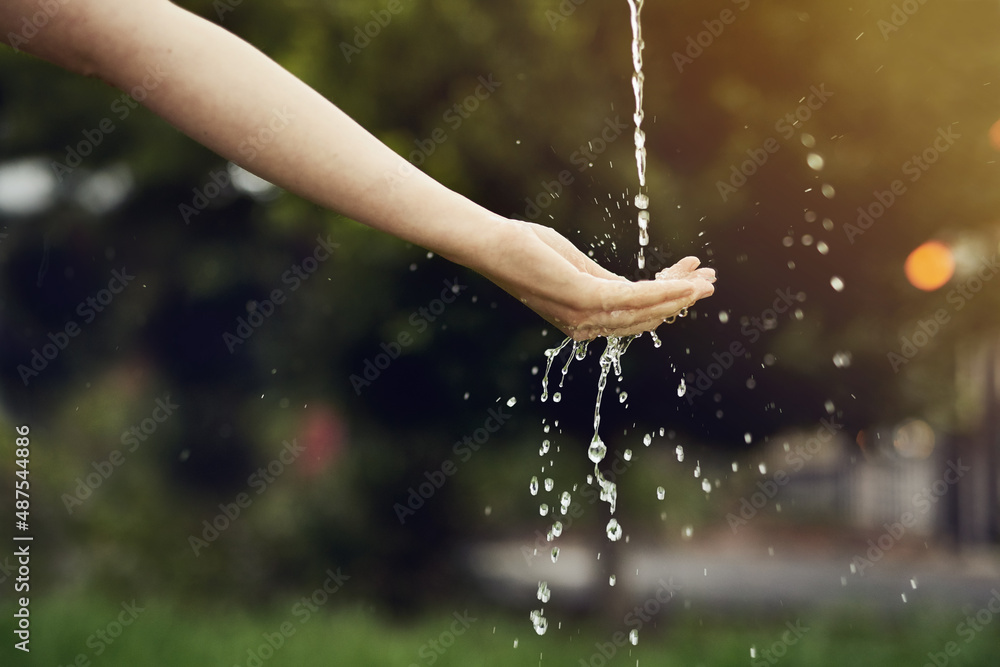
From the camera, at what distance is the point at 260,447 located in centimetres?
611

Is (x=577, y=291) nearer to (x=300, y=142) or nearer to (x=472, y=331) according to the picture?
(x=300, y=142)

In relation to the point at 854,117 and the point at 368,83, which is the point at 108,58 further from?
the point at 854,117

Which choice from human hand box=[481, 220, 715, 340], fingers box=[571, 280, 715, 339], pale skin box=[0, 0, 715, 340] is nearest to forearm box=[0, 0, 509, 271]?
pale skin box=[0, 0, 715, 340]

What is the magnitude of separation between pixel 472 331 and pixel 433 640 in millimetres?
1718

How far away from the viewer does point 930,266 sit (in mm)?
5156

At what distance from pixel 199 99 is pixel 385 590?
5.35 m

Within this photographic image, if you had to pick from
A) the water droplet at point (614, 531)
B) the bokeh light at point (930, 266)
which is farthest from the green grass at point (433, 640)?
the bokeh light at point (930, 266)

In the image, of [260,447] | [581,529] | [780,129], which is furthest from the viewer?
[581,529]

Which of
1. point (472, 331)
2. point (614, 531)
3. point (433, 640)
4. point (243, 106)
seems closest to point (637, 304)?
point (243, 106)

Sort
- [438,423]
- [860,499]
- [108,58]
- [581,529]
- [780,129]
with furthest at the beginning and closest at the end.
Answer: [860,499] → [581,529] → [438,423] → [780,129] → [108,58]

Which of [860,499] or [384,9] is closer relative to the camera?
[384,9]

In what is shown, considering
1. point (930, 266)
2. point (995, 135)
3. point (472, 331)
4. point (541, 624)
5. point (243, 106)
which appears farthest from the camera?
point (541, 624)

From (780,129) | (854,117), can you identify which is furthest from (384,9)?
(854,117)

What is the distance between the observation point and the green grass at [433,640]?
4.50 meters
